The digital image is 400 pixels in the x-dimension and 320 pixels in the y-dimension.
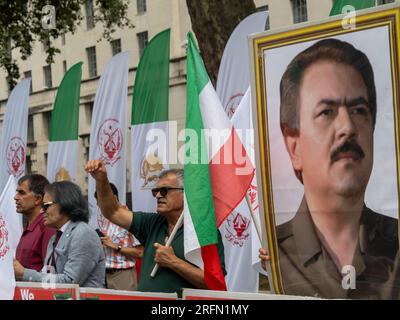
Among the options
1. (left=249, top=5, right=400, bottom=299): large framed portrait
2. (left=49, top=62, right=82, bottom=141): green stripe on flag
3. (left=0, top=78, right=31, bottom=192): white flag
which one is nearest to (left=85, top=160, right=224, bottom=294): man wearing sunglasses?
(left=249, top=5, right=400, bottom=299): large framed portrait

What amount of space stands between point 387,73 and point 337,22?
0.37m

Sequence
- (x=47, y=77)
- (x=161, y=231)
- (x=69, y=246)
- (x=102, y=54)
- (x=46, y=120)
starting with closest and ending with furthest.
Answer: (x=161, y=231) < (x=69, y=246) < (x=102, y=54) < (x=46, y=120) < (x=47, y=77)

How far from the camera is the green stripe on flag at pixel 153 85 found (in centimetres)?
916

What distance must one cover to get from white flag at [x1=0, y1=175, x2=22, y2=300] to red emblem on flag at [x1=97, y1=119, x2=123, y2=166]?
118 inches

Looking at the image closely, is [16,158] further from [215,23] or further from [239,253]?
[239,253]

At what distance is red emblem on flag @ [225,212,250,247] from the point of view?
291 inches

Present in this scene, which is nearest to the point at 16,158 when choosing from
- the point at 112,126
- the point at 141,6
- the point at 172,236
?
the point at 112,126

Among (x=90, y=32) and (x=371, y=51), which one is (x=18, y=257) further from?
(x=90, y=32)

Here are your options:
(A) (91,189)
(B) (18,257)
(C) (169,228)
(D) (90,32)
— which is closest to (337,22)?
(C) (169,228)

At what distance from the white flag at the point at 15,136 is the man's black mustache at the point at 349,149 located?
6900 mm

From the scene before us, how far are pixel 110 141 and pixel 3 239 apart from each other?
Result: 3361 mm

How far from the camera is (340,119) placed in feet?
14.0

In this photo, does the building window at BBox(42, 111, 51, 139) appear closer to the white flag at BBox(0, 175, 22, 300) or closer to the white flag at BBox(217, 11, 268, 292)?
the white flag at BBox(217, 11, 268, 292)

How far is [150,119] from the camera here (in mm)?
9188
